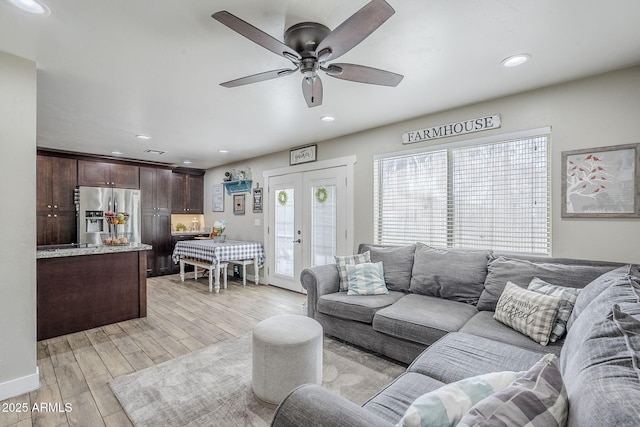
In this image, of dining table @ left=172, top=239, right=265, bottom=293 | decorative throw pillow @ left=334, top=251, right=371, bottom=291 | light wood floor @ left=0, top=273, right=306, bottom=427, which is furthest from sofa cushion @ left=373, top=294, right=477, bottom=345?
dining table @ left=172, top=239, right=265, bottom=293

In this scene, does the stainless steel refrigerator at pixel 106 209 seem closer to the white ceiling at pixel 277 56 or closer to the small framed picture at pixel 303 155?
the white ceiling at pixel 277 56

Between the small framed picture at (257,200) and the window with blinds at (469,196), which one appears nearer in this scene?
the window with blinds at (469,196)

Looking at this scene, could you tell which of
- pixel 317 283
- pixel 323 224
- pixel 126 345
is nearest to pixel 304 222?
pixel 323 224

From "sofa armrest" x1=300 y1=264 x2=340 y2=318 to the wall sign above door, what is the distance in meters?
1.83

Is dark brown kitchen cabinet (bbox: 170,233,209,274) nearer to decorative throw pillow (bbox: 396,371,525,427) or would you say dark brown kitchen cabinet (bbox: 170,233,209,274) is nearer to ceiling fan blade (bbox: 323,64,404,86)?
ceiling fan blade (bbox: 323,64,404,86)

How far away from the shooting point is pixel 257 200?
5.82 metres

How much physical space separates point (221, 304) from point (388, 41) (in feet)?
12.6

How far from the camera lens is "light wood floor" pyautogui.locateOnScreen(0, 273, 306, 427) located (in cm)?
198

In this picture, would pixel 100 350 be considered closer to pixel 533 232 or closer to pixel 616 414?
pixel 616 414

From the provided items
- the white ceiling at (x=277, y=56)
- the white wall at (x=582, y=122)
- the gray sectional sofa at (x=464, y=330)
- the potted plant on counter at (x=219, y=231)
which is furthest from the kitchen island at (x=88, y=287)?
the white wall at (x=582, y=122)

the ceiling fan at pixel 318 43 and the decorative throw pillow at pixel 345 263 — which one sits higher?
the ceiling fan at pixel 318 43

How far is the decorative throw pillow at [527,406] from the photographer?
735 mm

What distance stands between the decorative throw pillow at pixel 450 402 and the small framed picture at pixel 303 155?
4.02 metres

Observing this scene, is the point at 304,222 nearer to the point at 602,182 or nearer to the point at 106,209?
the point at 602,182
